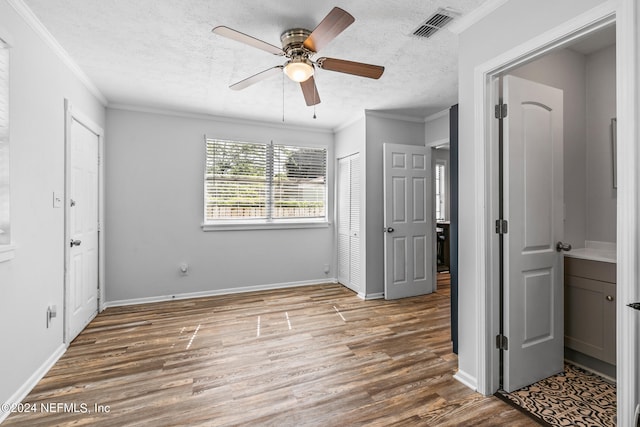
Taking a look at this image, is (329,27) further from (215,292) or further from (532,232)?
(215,292)

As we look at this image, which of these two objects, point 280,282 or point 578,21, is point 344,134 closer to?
point 280,282

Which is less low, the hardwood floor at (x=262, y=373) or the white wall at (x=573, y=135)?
the white wall at (x=573, y=135)

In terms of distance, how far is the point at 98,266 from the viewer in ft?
11.5

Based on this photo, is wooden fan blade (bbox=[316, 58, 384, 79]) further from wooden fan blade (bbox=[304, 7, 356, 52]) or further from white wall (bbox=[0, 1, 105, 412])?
white wall (bbox=[0, 1, 105, 412])

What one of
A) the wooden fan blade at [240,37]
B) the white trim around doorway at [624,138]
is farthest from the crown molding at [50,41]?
the white trim around doorway at [624,138]

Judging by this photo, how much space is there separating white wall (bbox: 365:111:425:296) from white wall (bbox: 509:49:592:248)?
6.55 feet

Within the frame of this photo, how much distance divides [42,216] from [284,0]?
7.76 ft

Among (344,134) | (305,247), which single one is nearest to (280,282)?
(305,247)

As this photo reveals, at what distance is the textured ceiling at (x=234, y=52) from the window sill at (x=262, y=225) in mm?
1589

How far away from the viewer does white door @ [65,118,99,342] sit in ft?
8.99

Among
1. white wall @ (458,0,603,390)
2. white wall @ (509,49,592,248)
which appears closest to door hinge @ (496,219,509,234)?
white wall @ (458,0,603,390)

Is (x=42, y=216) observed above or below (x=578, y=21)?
below

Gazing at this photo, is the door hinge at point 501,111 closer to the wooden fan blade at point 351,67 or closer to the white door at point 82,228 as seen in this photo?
the wooden fan blade at point 351,67

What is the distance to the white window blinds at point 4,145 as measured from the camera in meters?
1.78
